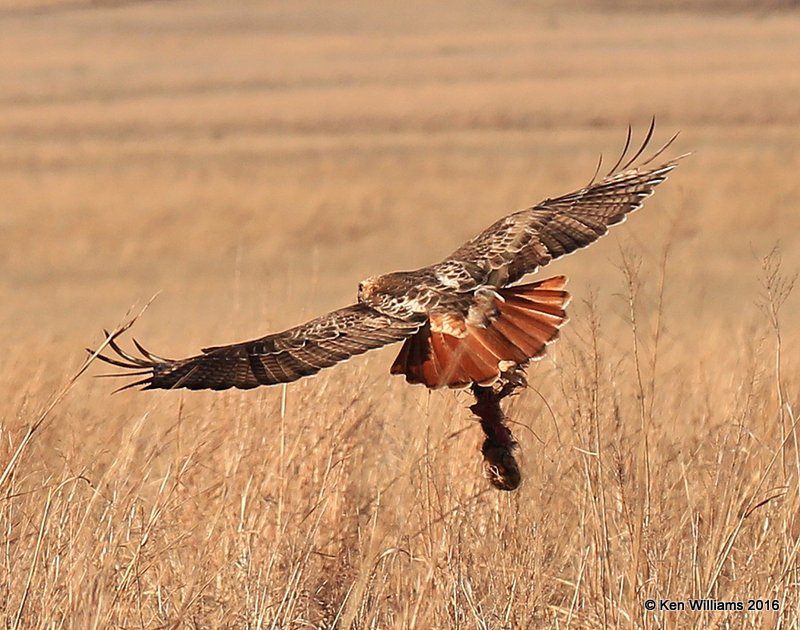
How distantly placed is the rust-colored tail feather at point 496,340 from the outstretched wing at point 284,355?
6 cm

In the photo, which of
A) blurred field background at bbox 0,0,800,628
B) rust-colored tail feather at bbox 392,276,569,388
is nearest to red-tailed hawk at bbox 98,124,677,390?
rust-colored tail feather at bbox 392,276,569,388

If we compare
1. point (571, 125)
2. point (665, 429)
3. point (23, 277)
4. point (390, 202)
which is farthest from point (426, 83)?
point (665, 429)

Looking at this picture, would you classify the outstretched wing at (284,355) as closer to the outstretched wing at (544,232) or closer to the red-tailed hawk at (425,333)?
the red-tailed hawk at (425,333)

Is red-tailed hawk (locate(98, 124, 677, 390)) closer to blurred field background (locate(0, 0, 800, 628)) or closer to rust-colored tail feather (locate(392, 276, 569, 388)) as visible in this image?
rust-colored tail feather (locate(392, 276, 569, 388))

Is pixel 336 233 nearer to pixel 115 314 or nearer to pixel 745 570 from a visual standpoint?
pixel 115 314

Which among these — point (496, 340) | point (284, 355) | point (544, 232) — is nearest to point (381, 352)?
point (544, 232)

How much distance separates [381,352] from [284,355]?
10.9ft

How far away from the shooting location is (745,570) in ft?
13.1

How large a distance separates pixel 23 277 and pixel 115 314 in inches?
87.1

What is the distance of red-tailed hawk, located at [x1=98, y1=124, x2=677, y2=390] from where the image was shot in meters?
4.07

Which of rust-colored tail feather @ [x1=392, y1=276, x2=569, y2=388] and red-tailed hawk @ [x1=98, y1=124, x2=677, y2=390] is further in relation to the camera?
red-tailed hawk @ [x1=98, y1=124, x2=677, y2=390]

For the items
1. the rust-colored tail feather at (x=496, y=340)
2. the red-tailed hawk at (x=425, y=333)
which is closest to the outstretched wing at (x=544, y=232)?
the red-tailed hawk at (x=425, y=333)

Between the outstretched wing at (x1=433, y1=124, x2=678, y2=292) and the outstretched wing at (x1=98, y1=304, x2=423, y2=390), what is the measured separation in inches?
10.6

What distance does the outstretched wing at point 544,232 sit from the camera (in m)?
4.66
